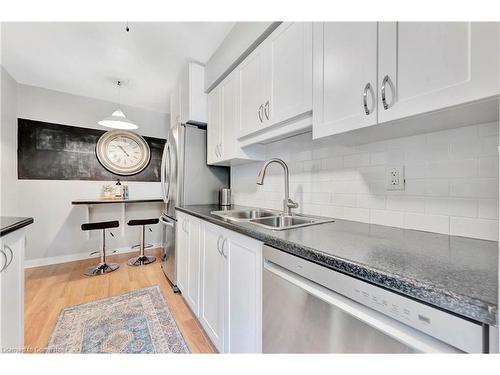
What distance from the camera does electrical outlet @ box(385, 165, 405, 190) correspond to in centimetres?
106

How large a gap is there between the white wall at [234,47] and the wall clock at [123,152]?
1945 mm

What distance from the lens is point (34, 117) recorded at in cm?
285

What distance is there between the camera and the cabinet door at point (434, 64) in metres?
0.60

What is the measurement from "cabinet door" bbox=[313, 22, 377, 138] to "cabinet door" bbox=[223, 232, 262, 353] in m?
0.68

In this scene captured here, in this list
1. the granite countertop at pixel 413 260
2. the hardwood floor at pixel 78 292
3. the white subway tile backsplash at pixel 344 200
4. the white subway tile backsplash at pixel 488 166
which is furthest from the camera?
the hardwood floor at pixel 78 292

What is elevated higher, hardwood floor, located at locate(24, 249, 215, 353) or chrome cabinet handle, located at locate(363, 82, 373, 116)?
chrome cabinet handle, located at locate(363, 82, 373, 116)

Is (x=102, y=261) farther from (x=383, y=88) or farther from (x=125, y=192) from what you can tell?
(x=383, y=88)

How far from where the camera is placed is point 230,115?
6.17 ft

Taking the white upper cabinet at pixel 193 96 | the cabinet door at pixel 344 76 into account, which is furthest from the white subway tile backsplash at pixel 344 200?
the white upper cabinet at pixel 193 96

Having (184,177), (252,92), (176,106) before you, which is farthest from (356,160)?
(176,106)

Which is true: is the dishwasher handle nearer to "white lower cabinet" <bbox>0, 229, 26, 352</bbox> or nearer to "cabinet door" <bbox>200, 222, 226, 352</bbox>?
"cabinet door" <bbox>200, 222, 226, 352</bbox>

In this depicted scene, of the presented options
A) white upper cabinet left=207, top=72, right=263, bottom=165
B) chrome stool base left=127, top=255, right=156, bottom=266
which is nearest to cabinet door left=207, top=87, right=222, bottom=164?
white upper cabinet left=207, top=72, right=263, bottom=165

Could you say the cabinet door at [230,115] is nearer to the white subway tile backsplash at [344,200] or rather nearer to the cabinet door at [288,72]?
the cabinet door at [288,72]

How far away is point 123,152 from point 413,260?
3862 millimetres
